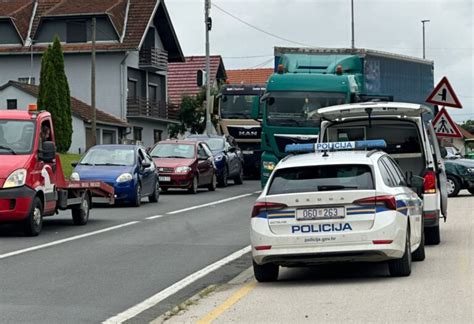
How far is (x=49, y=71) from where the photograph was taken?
53781 millimetres

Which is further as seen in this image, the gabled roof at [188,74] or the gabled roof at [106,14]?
the gabled roof at [188,74]

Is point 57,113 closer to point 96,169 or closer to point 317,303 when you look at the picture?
point 96,169

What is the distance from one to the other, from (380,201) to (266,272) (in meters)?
1.60

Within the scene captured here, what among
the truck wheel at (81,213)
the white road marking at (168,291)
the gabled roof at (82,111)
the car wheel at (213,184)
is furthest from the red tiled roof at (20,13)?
the white road marking at (168,291)

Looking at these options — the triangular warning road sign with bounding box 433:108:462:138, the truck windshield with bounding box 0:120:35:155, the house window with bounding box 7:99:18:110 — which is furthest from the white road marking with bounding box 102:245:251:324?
the house window with bounding box 7:99:18:110

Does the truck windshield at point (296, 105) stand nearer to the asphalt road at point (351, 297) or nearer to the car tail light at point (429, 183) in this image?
the car tail light at point (429, 183)

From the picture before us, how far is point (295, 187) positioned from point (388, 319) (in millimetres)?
2951

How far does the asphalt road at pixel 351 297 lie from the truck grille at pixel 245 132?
29123mm

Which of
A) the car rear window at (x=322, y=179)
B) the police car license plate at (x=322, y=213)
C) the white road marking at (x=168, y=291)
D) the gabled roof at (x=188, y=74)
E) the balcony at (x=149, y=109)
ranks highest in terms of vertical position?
the gabled roof at (x=188, y=74)

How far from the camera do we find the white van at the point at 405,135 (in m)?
16.4

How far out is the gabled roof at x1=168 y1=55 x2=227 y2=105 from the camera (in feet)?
263

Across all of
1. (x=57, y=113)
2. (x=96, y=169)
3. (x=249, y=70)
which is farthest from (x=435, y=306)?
(x=249, y=70)

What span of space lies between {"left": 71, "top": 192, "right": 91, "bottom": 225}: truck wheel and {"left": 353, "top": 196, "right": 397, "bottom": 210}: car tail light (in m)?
10.0

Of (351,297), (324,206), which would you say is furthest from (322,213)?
(351,297)
